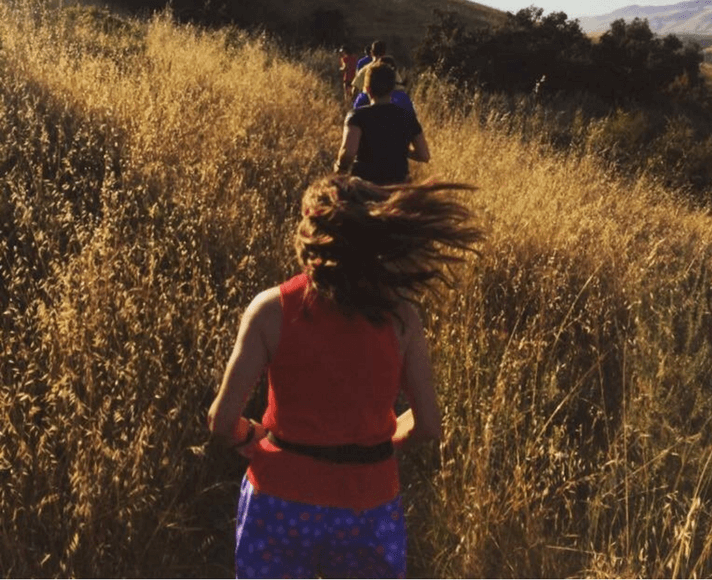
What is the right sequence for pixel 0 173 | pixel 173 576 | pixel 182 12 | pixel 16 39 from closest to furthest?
pixel 173 576 → pixel 0 173 → pixel 16 39 → pixel 182 12

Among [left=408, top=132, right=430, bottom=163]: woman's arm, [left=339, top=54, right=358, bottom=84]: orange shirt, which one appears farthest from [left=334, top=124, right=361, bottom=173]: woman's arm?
[left=339, top=54, right=358, bottom=84]: orange shirt

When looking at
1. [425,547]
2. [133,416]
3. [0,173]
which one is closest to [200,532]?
[133,416]

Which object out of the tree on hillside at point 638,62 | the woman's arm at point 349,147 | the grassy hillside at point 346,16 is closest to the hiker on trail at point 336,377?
the woman's arm at point 349,147

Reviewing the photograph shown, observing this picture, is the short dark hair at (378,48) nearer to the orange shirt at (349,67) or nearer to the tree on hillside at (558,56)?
the orange shirt at (349,67)

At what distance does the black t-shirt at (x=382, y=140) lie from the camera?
5145mm

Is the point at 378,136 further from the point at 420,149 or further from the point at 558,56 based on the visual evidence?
the point at 558,56

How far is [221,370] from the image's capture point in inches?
126

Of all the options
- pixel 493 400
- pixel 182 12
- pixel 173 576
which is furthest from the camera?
pixel 182 12

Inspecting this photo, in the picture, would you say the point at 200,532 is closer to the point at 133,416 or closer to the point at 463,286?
the point at 133,416

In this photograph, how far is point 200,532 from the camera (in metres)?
2.92

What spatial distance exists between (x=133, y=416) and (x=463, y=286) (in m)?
2.02

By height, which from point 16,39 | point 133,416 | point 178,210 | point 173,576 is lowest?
point 173,576

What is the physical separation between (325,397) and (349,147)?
3.55m

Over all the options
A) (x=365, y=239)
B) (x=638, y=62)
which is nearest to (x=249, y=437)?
(x=365, y=239)
